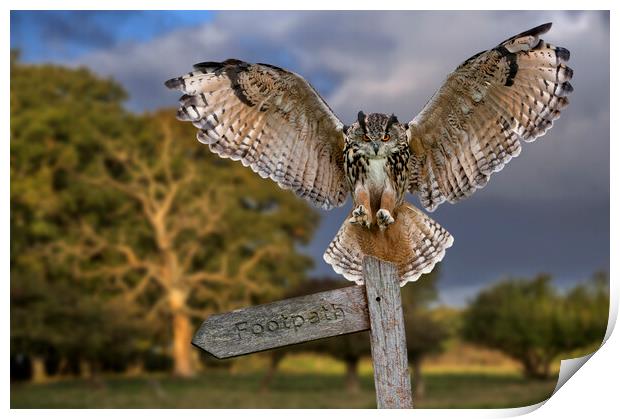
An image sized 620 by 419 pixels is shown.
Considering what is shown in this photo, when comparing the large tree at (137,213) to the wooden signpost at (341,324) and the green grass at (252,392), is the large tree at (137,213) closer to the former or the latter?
the green grass at (252,392)

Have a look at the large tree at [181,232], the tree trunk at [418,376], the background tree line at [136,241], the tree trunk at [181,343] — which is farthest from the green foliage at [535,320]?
the tree trunk at [181,343]

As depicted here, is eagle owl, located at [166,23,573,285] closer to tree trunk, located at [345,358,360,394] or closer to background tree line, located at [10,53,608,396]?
background tree line, located at [10,53,608,396]

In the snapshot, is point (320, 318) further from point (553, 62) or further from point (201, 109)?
point (553, 62)

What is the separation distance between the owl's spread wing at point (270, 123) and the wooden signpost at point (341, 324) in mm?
419

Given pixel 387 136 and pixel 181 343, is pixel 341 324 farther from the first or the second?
pixel 181 343

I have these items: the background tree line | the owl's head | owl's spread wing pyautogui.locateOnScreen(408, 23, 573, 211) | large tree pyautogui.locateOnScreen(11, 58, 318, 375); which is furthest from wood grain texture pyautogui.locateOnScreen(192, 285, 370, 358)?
large tree pyautogui.locateOnScreen(11, 58, 318, 375)

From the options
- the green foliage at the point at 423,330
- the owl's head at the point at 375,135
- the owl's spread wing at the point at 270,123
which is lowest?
the owl's head at the point at 375,135

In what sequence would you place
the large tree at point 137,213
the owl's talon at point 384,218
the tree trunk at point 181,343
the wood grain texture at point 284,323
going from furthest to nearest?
the tree trunk at point 181,343
the large tree at point 137,213
the owl's talon at point 384,218
the wood grain texture at point 284,323

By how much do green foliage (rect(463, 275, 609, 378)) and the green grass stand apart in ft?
1.03

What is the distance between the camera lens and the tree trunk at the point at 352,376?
9.47 metres

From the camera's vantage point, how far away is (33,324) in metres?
8.70

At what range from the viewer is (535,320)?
8328 millimetres

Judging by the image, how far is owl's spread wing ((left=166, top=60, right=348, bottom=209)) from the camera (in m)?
2.16
